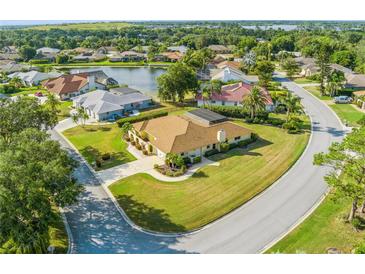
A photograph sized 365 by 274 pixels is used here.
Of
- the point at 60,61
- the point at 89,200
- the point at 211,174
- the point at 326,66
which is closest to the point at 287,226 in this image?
the point at 211,174

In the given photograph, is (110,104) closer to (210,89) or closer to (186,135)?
(210,89)

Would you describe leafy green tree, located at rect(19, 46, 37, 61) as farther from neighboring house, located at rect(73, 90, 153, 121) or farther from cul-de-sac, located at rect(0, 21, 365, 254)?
neighboring house, located at rect(73, 90, 153, 121)

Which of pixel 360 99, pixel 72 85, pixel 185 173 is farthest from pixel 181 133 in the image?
pixel 72 85

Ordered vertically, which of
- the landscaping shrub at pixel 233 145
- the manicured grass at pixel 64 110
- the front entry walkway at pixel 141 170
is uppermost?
the manicured grass at pixel 64 110

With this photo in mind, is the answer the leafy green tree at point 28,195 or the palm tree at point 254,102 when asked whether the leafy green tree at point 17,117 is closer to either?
the leafy green tree at point 28,195

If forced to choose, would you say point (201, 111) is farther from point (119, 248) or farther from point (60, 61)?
point (60, 61)

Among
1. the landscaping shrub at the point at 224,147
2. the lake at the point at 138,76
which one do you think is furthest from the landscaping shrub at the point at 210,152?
the lake at the point at 138,76
